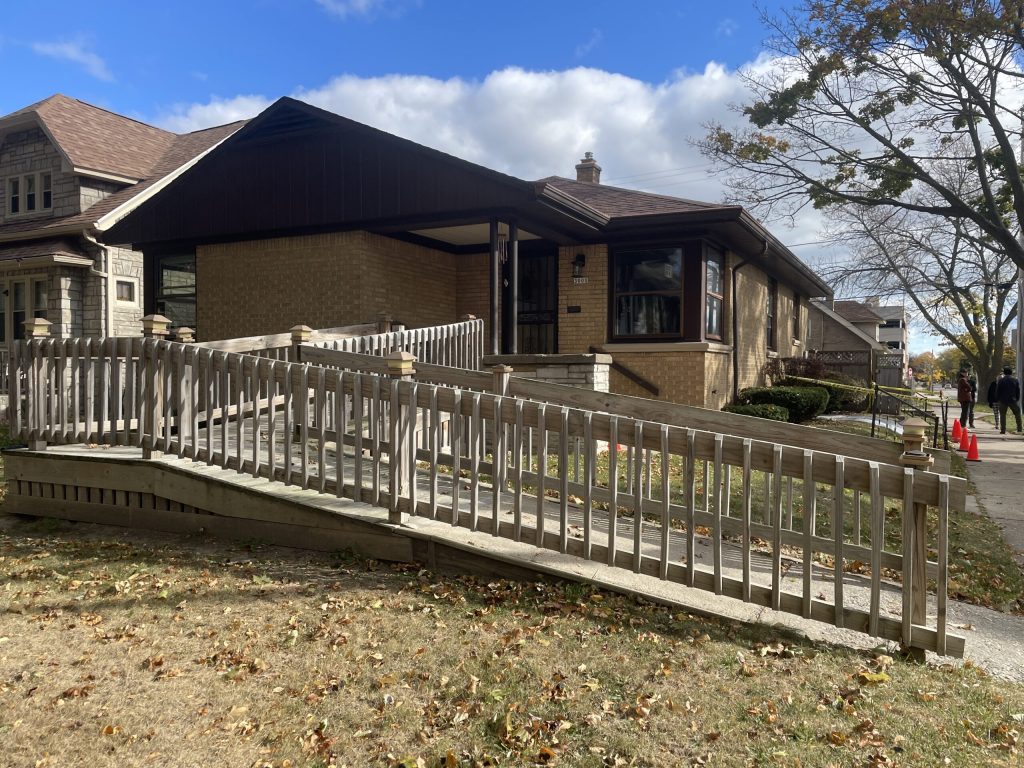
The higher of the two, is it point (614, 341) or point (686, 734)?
point (614, 341)

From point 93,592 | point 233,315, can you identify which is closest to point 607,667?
point 93,592

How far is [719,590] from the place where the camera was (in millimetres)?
3906

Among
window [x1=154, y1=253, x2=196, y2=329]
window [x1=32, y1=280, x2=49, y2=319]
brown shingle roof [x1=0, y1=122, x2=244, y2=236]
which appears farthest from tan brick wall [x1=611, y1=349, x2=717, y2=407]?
window [x1=32, y1=280, x2=49, y2=319]

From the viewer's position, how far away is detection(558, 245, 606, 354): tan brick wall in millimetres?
13219

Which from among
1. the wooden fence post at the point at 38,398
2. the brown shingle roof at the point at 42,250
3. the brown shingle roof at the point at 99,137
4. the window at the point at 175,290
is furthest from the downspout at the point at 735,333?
the brown shingle roof at the point at 99,137

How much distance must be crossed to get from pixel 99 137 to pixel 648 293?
17.0 m

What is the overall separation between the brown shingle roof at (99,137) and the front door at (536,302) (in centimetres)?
1246

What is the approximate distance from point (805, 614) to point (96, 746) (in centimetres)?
337

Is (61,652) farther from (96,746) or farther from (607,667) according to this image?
(607,667)

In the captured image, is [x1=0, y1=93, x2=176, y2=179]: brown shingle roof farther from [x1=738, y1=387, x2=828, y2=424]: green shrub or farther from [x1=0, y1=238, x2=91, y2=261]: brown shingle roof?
[x1=738, y1=387, x2=828, y2=424]: green shrub

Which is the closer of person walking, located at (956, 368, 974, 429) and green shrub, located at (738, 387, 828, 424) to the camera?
green shrub, located at (738, 387, 828, 424)

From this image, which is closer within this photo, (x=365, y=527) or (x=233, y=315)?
(x=365, y=527)

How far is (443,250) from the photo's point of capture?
14312 millimetres

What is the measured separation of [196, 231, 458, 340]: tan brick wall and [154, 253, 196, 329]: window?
1328mm
